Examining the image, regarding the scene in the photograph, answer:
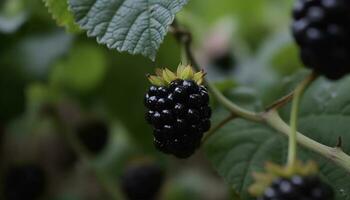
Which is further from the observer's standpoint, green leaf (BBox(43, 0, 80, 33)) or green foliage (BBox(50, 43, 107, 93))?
green foliage (BBox(50, 43, 107, 93))

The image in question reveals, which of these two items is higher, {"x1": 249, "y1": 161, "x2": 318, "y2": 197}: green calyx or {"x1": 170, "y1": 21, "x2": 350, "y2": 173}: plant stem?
{"x1": 249, "y1": 161, "x2": 318, "y2": 197}: green calyx

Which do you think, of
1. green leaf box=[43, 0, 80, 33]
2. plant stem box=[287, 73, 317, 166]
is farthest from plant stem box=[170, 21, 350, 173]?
green leaf box=[43, 0, 80, 33]

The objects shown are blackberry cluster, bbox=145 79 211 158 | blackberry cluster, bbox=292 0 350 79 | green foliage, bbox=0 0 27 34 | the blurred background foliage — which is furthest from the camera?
the blurred background foliage

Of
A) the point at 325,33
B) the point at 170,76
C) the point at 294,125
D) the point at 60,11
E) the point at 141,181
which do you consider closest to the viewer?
the point at 325,33

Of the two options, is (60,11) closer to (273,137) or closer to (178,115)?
(178,115)

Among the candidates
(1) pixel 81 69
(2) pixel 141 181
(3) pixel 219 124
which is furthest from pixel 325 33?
(1) pixel 81 69

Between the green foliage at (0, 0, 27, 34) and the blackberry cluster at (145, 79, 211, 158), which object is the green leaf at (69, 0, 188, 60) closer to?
the blackberry cluster at (145, 79, 211, 158)
